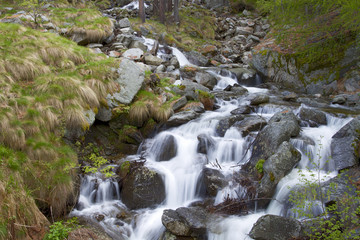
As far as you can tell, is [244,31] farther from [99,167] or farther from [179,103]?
[99,167]

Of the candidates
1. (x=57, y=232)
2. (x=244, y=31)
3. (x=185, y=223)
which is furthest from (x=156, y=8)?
(x=57, y=232)

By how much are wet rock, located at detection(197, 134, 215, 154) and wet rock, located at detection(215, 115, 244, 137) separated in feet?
1.77

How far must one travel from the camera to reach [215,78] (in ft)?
44.5

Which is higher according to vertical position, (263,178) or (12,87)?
(12,87)

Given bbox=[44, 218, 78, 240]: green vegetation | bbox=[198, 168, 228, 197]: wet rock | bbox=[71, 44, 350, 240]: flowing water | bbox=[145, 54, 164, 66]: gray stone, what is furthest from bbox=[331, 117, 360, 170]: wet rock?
bbox=[145, 54, 164, 66]: gray stone

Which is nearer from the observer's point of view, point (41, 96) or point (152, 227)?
point (152, 227)

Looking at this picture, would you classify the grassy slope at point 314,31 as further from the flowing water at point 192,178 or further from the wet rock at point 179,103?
the wet rock at point 179,103

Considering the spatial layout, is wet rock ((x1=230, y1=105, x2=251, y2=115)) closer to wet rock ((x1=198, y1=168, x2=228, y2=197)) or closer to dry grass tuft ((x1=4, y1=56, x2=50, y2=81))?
wet rock ((x1=198, y1=168, x2=228, y2=197))

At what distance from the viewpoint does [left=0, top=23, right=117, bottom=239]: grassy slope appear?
457cm

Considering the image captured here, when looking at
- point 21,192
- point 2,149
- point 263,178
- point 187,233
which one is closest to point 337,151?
point 263,178

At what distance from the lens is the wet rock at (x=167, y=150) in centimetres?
756

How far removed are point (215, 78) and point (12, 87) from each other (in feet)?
30.5

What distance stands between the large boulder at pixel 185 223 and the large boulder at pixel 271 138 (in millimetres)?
2101

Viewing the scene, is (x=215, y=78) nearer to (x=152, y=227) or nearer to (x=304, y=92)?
(x=304, y=92)
